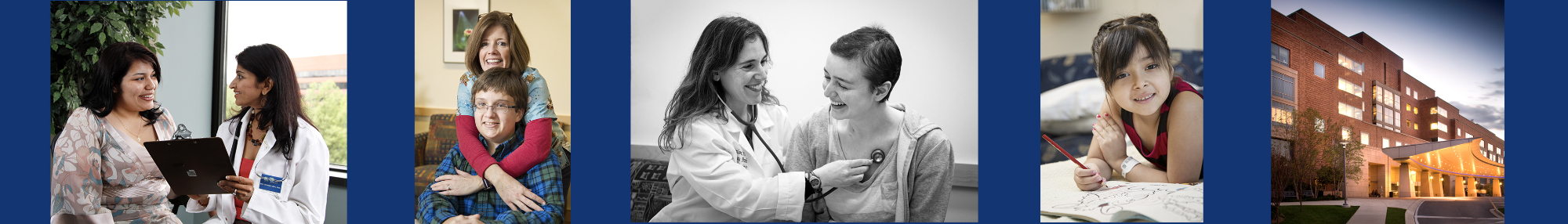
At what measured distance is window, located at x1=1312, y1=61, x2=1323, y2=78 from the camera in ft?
9.44

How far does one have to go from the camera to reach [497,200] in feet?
9.84

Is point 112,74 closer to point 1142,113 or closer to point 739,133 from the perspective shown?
point 739,133

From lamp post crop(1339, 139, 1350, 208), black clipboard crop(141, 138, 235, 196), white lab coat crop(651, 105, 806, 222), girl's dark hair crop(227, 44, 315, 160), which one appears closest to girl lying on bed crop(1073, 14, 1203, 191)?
lamp post crop(1339, 139, 1350, 208)

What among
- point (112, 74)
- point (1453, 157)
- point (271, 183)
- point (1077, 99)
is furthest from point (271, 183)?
point (1453, 157)

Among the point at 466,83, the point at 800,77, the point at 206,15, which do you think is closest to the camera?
the point at 800,77

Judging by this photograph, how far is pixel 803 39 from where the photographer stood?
283 centimetres

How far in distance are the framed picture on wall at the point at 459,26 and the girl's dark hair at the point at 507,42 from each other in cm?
3

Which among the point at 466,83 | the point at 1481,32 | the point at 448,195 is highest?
the point at 1481,32

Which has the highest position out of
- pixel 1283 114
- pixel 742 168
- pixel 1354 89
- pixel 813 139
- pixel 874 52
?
pixel 874 52

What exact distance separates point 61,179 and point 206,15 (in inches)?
36.4

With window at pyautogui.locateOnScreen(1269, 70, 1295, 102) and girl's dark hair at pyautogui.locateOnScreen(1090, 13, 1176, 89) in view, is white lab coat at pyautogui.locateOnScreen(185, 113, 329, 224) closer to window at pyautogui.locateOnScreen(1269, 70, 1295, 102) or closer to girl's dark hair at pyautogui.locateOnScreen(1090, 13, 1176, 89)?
girl's dark hair at pyautogui.locateOnScreen(1090, 13, 1176, 89)

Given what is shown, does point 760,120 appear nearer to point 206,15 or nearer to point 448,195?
point 448,195

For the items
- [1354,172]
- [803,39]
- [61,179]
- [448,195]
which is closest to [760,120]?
[803,39]

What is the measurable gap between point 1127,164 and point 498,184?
2488mm
